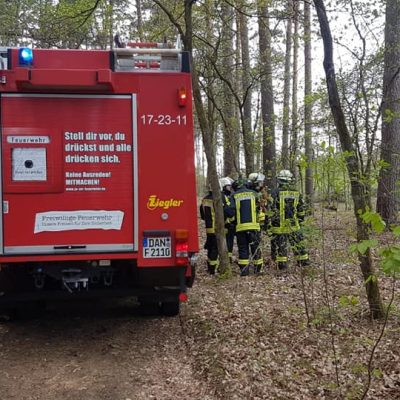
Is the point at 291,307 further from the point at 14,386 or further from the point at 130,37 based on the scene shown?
the point at 130,37

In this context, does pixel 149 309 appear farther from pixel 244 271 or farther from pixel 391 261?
Answer: pixel 391 261

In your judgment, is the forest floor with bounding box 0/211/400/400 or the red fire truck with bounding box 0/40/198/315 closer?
the forest floor with bounding box 0/211/400/400

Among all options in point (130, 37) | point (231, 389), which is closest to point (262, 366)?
point (231, 389)

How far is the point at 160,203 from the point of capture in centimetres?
548

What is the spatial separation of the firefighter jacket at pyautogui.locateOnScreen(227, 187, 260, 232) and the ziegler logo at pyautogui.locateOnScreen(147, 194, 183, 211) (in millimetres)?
4110

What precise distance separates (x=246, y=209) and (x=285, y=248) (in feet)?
3.77

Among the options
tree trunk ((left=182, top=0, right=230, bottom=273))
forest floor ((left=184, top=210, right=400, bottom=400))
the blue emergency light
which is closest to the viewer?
forest floor ((left=184, top=210, right=400, bottom=400))

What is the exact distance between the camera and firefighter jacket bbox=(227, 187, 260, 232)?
A: 9453mm

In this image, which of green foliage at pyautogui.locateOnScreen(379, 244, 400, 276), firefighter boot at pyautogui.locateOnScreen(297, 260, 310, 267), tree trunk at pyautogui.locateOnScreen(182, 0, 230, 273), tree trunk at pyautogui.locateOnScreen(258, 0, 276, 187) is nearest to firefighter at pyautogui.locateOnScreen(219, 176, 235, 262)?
tree trunk at pyautogui.locateOnScreen(182, 0, 230, 273)

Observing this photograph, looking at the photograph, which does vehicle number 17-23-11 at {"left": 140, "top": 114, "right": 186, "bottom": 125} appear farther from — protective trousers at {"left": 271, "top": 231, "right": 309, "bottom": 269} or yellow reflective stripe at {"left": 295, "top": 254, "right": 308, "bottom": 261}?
yellow reflective stripe at {"left": 295, "top": 254, "right": 308, "bottom": 261}

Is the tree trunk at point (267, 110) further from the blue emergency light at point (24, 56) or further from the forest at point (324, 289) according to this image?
the blue emergency light at point (24, 56)

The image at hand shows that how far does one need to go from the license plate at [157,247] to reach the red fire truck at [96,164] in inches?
0.4

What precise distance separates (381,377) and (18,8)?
16671 mm

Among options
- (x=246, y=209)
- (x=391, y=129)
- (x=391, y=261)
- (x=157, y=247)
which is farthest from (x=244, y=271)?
(x=391, y=129)
